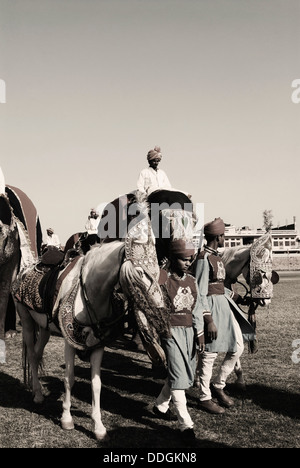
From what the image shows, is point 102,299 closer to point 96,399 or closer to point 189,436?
point 96,399

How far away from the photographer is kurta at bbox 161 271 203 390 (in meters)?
4.46

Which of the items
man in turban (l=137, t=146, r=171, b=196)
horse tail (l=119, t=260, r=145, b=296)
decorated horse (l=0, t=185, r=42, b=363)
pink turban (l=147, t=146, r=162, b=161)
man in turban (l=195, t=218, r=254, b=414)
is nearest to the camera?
horse tail (l=119, t=260, r=145, b=296)

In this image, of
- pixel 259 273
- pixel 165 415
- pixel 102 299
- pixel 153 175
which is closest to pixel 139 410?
pixel 165 415

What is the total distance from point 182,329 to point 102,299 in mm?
866

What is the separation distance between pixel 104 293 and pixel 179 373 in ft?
3.50

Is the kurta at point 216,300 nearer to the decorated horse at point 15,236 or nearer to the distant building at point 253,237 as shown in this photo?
the decorated horse at point 15,236

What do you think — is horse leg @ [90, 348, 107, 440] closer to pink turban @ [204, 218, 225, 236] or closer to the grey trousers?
the grey trousers

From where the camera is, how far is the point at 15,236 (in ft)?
23.2

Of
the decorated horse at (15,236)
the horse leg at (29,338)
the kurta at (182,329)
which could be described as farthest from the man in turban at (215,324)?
the decorated horse at (15,236)

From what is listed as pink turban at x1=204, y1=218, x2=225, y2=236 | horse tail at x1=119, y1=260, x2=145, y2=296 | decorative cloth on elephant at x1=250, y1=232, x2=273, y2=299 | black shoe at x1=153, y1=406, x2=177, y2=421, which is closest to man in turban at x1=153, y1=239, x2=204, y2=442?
horse tail at x1=119, y1=260, x2=145, y2=296

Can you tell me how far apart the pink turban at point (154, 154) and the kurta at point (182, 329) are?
222cm

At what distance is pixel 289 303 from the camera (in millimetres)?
15578
